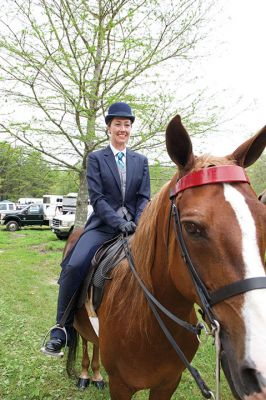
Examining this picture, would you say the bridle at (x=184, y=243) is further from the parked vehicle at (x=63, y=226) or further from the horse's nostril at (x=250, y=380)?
the parked vehicle at (x=63, y=226)

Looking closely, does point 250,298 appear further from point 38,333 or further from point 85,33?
point 85,33

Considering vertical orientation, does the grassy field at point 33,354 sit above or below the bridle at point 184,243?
below

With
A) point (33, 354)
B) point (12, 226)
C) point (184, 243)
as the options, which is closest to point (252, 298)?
point (184, 243)

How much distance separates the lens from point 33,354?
4906mm

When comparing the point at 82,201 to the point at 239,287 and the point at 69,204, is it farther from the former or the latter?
the point at 69,204

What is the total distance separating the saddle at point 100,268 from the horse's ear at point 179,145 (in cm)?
121

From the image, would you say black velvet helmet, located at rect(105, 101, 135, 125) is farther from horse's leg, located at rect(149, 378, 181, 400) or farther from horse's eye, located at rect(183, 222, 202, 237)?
horse's leg, located at rect(149, 378, 181, 400)

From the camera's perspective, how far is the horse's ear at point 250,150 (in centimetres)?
181

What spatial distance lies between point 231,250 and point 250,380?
503 mm

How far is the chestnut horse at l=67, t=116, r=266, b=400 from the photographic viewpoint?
1331 millimetres

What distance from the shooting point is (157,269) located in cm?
214

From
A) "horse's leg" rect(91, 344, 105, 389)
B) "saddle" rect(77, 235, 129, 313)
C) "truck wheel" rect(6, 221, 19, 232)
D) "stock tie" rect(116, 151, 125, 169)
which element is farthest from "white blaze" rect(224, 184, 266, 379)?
"truck wheel" rect(6, 221, 19, 232)

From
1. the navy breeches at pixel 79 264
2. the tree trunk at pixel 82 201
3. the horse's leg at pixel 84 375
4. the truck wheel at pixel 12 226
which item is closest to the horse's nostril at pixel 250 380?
the navy breeches at pixel 79 264

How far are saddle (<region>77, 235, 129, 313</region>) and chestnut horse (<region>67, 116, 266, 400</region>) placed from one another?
89 millimetres
